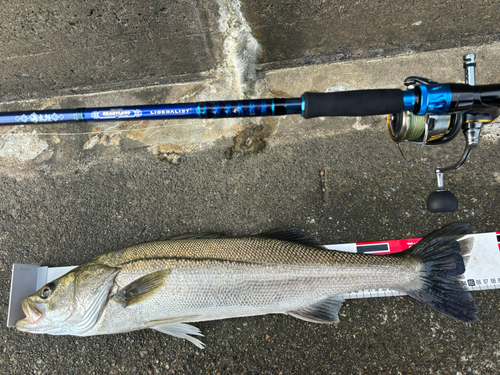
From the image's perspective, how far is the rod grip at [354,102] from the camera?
1.57 meters

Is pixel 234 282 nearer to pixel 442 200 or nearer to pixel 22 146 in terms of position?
pixel 442 200

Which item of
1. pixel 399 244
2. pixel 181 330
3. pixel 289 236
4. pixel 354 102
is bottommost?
pixel 181 330

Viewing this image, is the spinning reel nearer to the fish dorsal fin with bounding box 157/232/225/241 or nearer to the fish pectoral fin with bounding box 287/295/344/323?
the fish pectoral fin with bounding box 287/295/344/323

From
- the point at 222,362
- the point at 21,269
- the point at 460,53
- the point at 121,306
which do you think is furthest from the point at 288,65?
the point at 21,269

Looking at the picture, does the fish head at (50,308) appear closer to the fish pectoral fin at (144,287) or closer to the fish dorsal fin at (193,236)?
the fish pectoral fin at (144,287)

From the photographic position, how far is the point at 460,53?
2.58m

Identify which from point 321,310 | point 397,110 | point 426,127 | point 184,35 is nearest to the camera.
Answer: point 397,110

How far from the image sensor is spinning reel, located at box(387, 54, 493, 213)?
163 centimetres

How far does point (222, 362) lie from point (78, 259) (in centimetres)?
148

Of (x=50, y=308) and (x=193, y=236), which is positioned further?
(x=193, y=236)

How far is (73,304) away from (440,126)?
2.66 m

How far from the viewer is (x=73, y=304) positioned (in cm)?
212

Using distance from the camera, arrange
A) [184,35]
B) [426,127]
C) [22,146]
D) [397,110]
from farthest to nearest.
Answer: [22,146] < [184,35] < [426,127] < [397,110]

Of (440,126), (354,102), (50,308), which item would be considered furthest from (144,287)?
(440,126)
